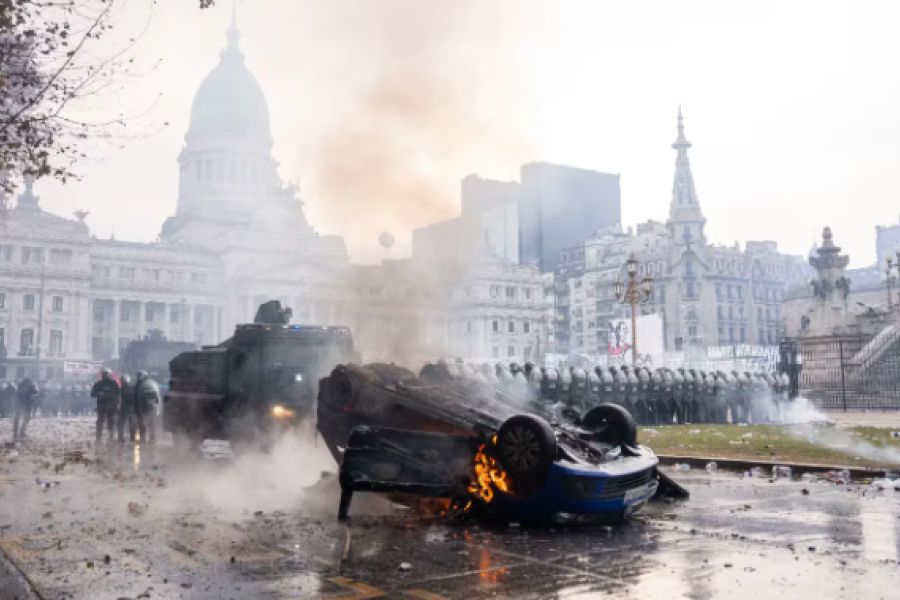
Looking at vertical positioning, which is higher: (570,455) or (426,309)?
(426,309)

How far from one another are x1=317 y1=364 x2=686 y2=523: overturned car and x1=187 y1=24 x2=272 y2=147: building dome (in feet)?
329

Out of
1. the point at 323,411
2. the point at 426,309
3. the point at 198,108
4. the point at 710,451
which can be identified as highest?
the point at 198,108

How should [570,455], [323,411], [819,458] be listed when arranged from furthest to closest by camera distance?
[819,458] < [323,411] < [570,455]

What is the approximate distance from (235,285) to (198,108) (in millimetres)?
32433

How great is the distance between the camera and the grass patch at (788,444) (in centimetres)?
1228

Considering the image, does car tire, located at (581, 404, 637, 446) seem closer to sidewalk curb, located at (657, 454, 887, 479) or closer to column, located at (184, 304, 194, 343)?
sidewalk curb, located at (657, 454, 887, 479)

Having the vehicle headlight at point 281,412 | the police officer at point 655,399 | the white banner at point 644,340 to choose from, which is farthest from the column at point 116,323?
the vehicle headlight at point 281,412

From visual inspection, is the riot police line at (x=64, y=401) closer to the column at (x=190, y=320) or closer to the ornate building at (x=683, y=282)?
the column at (x=190, y=320)

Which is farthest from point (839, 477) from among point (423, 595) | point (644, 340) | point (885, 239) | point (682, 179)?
point (885, 239)

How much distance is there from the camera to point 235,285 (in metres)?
87.4

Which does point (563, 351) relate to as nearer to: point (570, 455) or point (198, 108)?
point (198, 108)

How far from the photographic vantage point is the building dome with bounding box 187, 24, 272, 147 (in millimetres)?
102438

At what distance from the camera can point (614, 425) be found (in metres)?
8.08

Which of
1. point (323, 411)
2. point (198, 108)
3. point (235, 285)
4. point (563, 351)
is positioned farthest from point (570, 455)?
point (198, 108)
